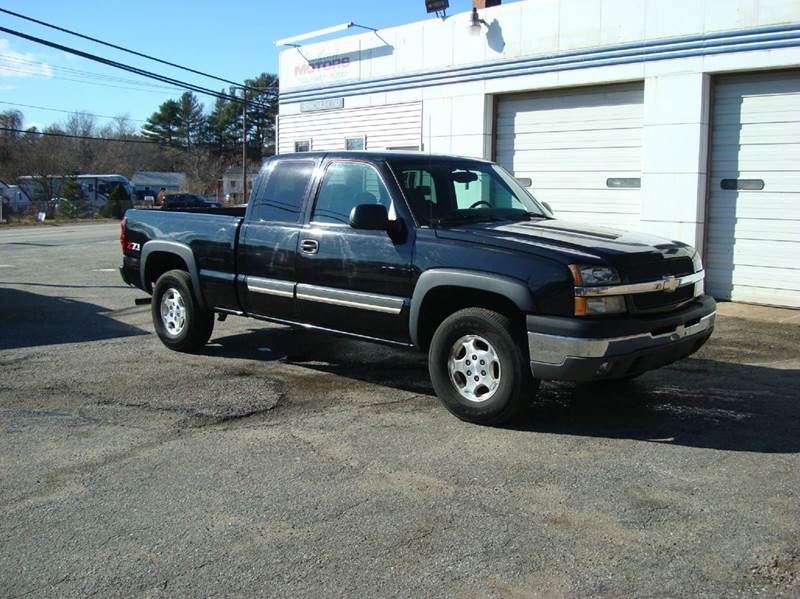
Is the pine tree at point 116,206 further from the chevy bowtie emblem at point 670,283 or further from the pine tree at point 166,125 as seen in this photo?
the chevy bowtie emblem at point 670,283

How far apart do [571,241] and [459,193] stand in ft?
4.22

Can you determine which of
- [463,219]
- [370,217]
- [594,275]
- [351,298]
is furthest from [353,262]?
[594,275]

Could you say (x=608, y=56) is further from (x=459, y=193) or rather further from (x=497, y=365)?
(x=497, y=365)

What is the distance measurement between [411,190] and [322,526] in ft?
10.2

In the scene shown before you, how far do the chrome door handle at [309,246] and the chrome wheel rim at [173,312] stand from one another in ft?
6.32

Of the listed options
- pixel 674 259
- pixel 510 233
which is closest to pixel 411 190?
pixel 510 233

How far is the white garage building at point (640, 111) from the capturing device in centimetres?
1125

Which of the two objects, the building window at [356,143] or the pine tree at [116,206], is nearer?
the building window at [356,143]

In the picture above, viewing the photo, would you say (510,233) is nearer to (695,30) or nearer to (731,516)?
(731,516)

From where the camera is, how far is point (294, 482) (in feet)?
15.5

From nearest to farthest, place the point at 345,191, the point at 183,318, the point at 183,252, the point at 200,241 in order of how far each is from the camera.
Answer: the point at 345,191 → the point at 200,241 → the point at 183,252 → the point at 183,318

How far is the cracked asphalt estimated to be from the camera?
362cm

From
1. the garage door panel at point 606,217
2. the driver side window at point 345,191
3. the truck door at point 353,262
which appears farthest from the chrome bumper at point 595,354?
the garage door panel at point 606,217

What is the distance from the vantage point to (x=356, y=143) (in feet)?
56.8
